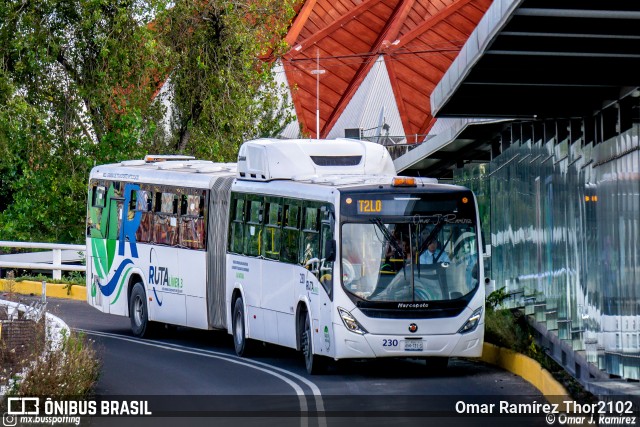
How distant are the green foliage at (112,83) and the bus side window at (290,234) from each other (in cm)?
1528

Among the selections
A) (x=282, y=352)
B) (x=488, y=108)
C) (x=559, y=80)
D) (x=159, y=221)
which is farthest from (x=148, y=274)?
(x=559, y=80)

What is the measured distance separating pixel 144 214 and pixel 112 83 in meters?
10.5

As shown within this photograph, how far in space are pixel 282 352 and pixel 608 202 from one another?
1173 centimetres

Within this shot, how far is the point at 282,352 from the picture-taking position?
84.8 ft

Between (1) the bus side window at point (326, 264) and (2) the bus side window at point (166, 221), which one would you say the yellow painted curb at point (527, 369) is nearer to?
(1) the bus side window at point (326, 264)

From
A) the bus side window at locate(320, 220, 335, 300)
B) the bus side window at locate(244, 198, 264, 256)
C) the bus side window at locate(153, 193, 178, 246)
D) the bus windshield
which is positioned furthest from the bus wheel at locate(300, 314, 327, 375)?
the bus side window at locate(153, 193, 178, 246)

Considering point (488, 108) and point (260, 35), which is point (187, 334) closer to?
point (488, 108)

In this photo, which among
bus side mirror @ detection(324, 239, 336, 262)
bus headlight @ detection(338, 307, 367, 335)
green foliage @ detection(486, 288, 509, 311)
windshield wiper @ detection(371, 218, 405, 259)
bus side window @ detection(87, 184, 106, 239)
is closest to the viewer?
bus headlight @ detection(338, 307, 367, 335)

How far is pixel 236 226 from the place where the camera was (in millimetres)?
25453

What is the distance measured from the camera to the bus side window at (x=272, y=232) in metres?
23.6

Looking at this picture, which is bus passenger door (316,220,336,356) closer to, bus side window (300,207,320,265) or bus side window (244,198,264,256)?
bus side window (300,207,320,265)

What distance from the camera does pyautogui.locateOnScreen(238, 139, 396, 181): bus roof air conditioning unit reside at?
24.4 metres

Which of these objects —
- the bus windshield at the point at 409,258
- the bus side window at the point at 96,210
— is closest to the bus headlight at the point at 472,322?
the bus windshield at the point at 409,258

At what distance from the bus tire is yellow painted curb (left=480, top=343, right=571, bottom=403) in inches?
164
